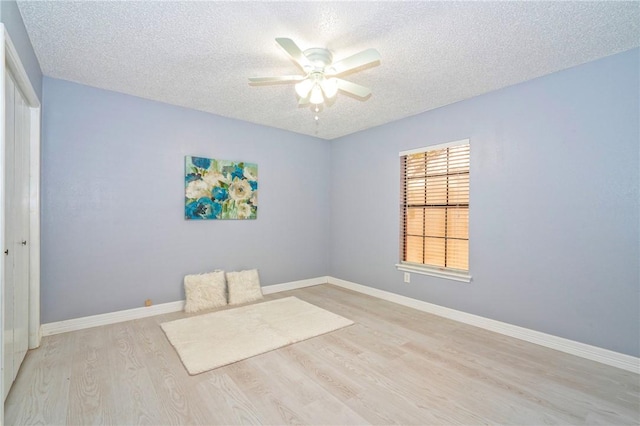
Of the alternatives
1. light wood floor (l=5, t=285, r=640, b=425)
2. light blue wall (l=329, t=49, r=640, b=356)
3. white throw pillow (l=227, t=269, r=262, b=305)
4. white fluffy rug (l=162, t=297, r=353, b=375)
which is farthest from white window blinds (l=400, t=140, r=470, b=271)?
white throw pillow (l=227, t=269, r=262, b=305)

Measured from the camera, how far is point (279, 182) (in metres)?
4.67

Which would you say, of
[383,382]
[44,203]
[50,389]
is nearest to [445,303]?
[383,382]

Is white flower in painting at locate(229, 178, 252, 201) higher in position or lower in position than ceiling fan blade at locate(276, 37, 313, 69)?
lower

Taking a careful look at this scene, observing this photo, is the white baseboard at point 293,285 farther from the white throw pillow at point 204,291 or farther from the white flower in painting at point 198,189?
the white flower in painting at point 198,189

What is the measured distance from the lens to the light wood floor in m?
1.83

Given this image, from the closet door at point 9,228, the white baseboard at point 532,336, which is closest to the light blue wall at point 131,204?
the closet door at point 9,228

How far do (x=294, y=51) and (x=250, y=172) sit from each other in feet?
8.05

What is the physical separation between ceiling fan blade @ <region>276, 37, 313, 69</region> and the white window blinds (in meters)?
2.07

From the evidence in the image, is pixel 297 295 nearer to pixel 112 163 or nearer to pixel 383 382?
pixel 383 382

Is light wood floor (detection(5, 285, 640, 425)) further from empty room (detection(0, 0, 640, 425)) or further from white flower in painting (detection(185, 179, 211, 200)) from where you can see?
white flower in painting (detection(185, 179, 211, 200))

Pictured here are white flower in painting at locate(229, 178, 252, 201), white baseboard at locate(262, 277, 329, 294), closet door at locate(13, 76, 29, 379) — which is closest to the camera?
closet door at locate(13, 76, 29, 379)

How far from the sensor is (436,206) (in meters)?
3.73

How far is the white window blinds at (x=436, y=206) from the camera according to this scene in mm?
3480

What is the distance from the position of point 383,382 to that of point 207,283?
2.50 meters
